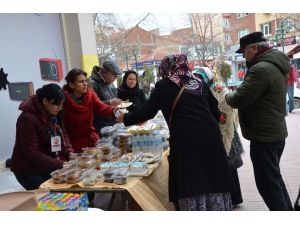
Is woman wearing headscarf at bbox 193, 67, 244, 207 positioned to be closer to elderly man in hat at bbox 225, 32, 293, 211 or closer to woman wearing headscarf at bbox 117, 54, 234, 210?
elderly man in hat at bbox 225, 32, 293, 211

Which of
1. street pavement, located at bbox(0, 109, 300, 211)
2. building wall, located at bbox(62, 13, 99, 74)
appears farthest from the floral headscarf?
building wall, located at bbox(62, 13, 99, 74)

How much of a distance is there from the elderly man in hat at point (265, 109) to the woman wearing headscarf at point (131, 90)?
65.6 inches

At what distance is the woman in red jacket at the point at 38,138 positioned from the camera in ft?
7.95

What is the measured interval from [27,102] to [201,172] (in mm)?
1346

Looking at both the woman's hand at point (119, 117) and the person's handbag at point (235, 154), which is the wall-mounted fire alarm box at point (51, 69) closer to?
the woman's hand at point (119, 117)

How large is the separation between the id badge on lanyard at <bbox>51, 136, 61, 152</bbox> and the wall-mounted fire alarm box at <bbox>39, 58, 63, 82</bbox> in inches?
113

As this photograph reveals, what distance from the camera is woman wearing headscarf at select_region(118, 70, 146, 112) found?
13.5ft

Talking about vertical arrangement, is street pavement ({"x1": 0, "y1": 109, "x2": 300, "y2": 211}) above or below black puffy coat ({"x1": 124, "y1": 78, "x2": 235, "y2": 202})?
below

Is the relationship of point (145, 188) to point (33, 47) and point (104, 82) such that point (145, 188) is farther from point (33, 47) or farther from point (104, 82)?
point (33, 47)

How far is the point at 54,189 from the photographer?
2.26 meters

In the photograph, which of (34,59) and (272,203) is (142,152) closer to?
(272,203)

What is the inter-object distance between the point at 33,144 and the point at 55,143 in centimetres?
19

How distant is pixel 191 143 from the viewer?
2.26m

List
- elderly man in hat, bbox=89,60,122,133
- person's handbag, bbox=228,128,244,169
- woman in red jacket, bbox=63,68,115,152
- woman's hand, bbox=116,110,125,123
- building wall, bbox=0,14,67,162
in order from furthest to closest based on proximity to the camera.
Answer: building wall, bbox=0,14,67,162
elderly man in hat, bbox=89,60,122,133
person's handbag, bbox=228,128,244,169
woman in red jacket, bbox=63,68,115,152
woman's hand, bbox=116,110,125,123
